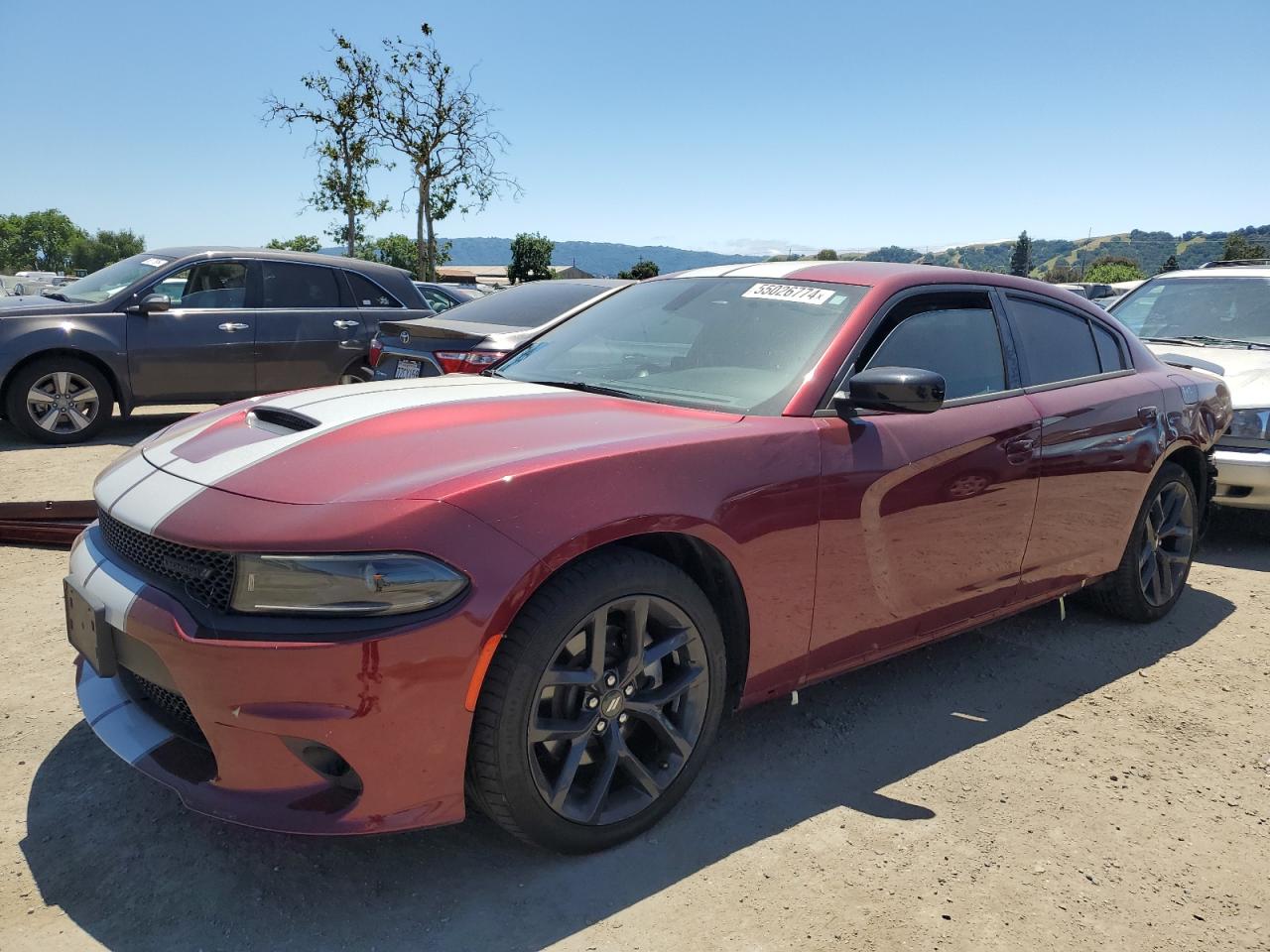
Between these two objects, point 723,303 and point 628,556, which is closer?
point 628,556

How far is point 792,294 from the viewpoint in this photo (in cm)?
328

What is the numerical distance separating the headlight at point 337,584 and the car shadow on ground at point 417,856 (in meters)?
0.75

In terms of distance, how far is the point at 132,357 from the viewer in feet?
25.8

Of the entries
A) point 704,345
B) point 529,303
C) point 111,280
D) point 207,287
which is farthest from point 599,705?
point 111,280

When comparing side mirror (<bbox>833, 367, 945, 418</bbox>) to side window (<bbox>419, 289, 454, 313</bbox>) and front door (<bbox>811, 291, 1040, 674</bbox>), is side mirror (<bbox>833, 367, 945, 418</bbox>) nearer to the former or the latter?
front door (<bbox>811, 291, 1040, 674</bbox>)

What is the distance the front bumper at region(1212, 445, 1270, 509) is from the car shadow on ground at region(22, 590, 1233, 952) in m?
3.15

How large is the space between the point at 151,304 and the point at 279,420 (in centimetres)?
615

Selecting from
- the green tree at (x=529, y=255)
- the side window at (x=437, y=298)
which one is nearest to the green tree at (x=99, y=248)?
the green tree at (x=529, y=255)

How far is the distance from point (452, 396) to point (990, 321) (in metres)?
2.06

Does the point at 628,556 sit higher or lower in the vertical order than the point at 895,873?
A: higher

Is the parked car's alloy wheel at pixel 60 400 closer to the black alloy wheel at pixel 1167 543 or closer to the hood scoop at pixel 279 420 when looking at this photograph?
the hood scoop at pixel 279 420

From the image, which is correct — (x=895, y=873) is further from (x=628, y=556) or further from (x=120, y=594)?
(x=120, y=594)

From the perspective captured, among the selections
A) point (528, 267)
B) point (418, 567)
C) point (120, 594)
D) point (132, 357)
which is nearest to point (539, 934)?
point (418, 567)

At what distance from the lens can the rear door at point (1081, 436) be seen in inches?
140
